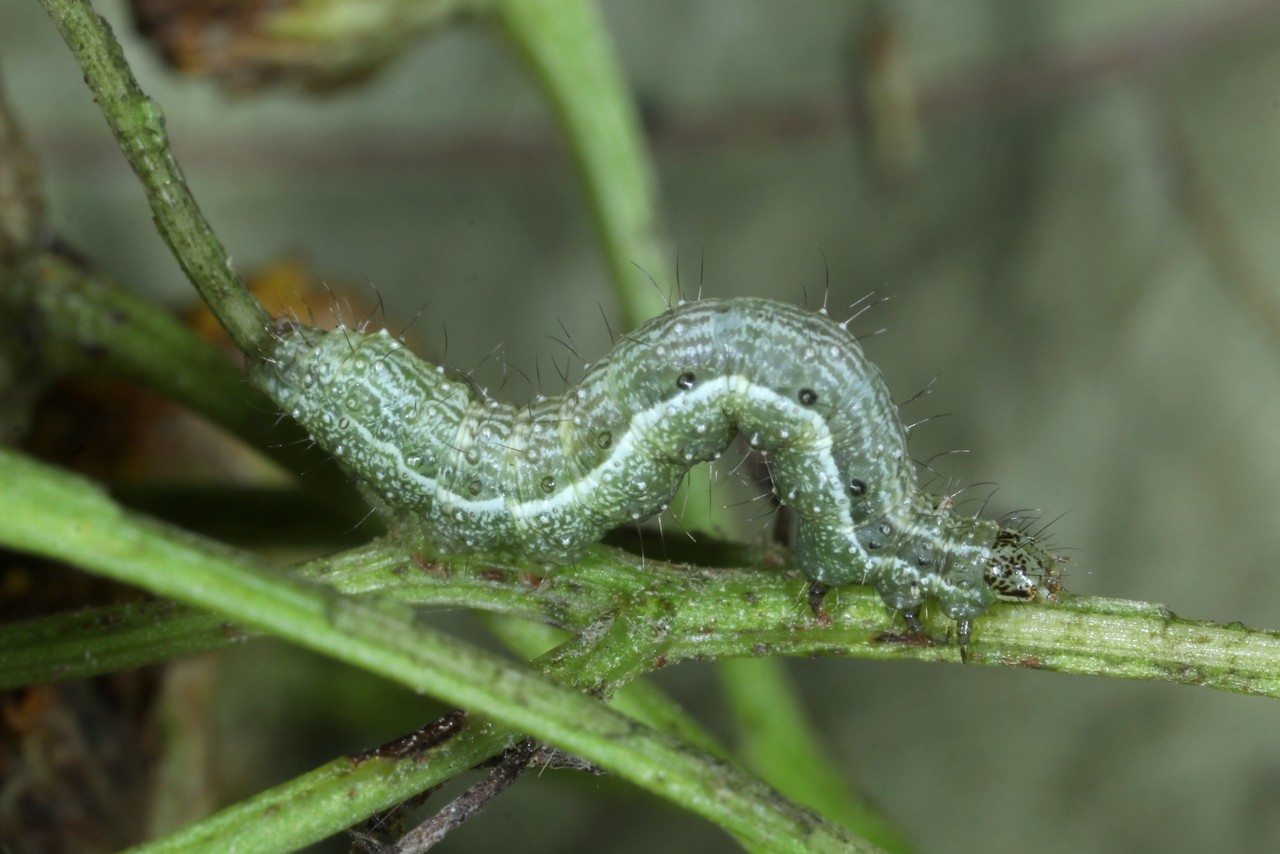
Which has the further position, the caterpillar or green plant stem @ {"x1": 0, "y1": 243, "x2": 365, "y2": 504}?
green plant stem @ {"x1": 0, "y1": 243, "x2": 365, "y2": 504}

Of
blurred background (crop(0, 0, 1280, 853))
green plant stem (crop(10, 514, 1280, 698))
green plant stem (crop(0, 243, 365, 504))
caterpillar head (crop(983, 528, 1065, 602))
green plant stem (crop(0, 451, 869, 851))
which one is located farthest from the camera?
blurred background (crop(0, 0, 1280, 853))

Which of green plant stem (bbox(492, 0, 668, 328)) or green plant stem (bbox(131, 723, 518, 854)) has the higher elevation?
green plant stem (bbox(492, 0, 668, 328))

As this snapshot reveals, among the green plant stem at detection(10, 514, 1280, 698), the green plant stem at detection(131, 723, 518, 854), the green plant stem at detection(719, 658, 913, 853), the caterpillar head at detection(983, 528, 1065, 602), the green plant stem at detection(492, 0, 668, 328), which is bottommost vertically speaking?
the green plant stem at detection(131, 723, 518, 854)

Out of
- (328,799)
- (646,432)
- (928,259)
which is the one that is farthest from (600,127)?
(328,799)

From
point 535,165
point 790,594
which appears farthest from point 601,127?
point 790,594

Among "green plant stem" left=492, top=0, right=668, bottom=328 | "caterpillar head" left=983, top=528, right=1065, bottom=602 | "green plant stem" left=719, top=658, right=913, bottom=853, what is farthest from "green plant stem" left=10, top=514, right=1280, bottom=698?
"green plant stem" left=492, top=0, right=668, bottom=328

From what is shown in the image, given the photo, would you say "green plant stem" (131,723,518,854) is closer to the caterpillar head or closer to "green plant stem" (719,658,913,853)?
the caterpillar head

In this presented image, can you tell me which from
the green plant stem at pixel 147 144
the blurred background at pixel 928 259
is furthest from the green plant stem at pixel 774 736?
the green plant stem at pixel 147 144

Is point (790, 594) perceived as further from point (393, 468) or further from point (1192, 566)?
point (1192, 566)
